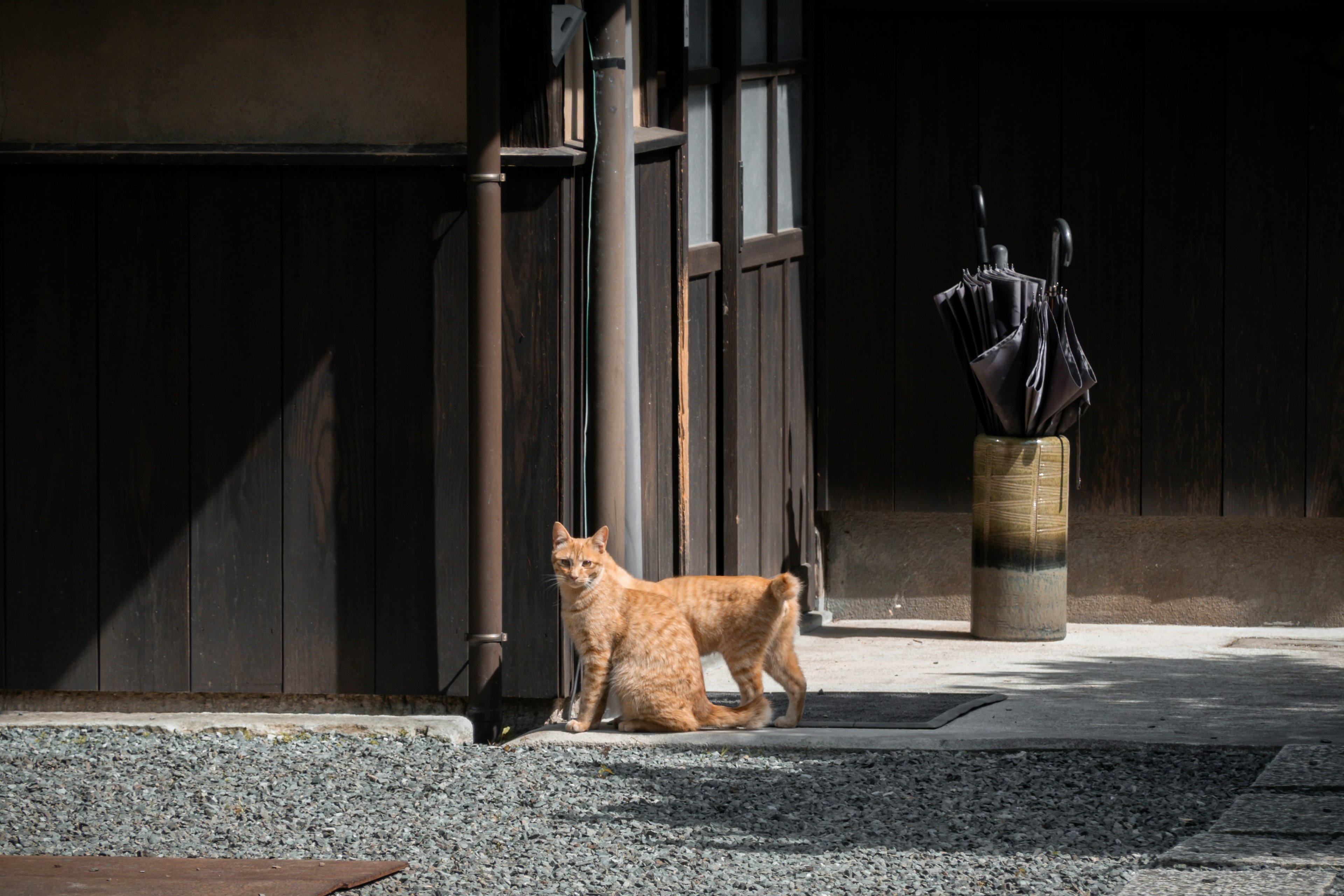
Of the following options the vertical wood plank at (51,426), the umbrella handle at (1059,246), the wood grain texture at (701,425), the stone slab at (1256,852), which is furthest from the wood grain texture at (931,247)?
the stone slab at (1256,852)

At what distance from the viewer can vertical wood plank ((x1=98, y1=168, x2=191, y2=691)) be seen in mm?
5953

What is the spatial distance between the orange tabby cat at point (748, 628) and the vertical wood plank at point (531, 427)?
346 mm

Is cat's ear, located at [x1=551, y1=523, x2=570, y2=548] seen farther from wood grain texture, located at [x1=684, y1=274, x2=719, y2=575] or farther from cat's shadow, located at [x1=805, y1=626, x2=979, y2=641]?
cat's shadow, located at [x1=805, y1=626, x2=979, y2=641]

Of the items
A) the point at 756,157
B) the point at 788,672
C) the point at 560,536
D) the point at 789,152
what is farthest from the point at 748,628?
the point at 789,152

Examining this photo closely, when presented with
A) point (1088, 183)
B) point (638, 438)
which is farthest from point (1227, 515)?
point (638, 438)

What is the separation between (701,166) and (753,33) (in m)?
0.80

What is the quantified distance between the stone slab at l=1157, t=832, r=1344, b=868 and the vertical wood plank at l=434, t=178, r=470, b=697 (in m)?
2.61

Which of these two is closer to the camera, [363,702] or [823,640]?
[363,702]

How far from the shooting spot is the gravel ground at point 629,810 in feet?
14.1

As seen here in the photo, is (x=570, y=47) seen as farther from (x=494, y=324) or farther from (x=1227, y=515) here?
(x=1227, y=515)

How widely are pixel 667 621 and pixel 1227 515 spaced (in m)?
3.66

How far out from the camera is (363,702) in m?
6.04

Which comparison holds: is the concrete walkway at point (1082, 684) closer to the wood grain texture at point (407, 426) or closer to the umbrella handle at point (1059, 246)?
the wood grain texture at point (407, 426)

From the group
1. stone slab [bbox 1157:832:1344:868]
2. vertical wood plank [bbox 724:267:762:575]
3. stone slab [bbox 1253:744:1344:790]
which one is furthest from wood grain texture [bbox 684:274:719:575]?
stone slab [bbox 1157:832:1344:868]
